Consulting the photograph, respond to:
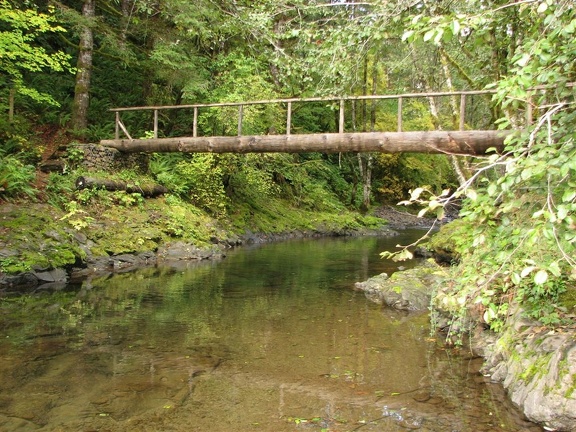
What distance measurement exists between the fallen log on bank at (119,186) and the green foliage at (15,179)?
1.44m

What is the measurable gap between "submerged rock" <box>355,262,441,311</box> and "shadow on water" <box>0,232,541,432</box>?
1.31 feet

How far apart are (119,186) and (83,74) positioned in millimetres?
4308

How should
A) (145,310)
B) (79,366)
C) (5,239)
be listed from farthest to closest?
1. (5,239)
2. (145,310)
3. (79,366)

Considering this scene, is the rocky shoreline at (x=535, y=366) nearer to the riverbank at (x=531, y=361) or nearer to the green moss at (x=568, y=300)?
the riverbank at (x=531, y=361)

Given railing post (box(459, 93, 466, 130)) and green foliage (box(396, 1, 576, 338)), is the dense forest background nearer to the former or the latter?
green foliage (box(396, 1, 576, 338))

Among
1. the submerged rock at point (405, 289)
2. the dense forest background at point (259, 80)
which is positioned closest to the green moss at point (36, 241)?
the dense forest background at point (259, 80)

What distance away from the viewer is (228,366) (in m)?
6.11

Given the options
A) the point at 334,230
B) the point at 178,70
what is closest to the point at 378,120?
the point at 334,230

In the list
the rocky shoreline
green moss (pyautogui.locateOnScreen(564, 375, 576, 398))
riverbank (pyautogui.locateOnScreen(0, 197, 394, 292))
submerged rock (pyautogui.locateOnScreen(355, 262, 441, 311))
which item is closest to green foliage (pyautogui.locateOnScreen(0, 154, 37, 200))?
riverbank (pyautogui.locateOnScreen(0, 197, 394, 292))

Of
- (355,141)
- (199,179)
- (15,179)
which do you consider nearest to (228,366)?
(355,141)

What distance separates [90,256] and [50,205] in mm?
1862

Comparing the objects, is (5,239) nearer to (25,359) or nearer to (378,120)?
(25,359)

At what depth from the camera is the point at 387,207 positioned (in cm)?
3184

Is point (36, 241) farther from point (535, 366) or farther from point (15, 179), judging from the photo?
point (535, 366)
